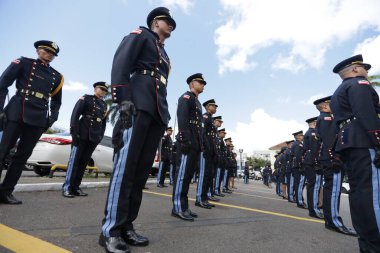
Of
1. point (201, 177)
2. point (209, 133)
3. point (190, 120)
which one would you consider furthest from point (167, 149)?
point (190, 120)

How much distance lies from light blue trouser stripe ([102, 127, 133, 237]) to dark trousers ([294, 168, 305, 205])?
21.6 ft

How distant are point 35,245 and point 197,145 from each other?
2.95 m

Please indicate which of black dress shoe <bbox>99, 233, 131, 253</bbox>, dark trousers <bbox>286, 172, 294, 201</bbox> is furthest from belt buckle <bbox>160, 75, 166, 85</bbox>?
dark trousers <bbox>286, 172, 294, 201</bbox>

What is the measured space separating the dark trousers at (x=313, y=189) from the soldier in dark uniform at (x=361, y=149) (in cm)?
292

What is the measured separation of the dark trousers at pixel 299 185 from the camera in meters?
7.76

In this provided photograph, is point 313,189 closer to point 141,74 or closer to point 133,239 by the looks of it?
point 133,239

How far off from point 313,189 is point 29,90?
212 inches

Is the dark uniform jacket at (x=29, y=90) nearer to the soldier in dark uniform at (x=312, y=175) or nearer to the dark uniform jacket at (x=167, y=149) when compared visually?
the soldier in dark uniform at (x=312, y=175)

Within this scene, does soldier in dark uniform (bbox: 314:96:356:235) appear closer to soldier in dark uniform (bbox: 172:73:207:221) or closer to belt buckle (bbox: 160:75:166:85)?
soldier in dark uniform (bbox: 172:73:207:221)

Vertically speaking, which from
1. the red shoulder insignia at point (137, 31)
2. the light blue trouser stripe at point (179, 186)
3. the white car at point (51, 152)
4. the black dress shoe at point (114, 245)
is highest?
the red shoulder insignia at point (137, 31)

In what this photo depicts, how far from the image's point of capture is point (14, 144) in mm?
3904

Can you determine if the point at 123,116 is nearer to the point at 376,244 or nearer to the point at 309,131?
the point at 376,244

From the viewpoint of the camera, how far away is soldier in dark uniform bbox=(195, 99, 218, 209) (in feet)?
18.0

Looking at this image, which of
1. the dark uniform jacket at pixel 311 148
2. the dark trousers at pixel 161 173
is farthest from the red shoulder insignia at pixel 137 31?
the dark trousers at pixel 161 173
